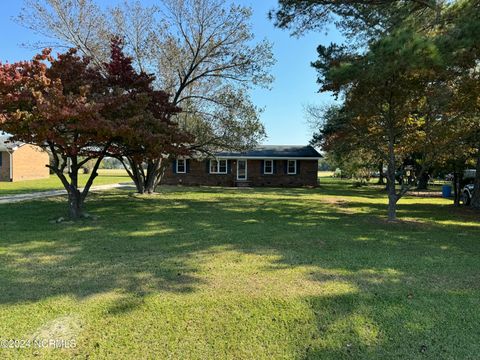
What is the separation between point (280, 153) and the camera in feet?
85.4

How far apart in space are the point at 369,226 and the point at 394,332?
19.3 ft

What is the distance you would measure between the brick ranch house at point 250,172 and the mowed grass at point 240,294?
18199 mm

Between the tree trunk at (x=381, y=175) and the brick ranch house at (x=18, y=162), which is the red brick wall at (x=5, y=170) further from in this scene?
the tree trunk at (x=381, y=175)

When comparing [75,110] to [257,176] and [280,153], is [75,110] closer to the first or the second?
[257,176]

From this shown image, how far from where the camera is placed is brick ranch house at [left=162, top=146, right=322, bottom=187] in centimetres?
2562

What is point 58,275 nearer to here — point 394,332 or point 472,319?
point 394,332

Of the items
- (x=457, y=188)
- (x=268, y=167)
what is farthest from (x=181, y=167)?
(x=457, y=188)

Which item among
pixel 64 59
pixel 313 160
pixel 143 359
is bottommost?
pixel 143 359

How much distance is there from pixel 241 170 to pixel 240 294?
22122 mm

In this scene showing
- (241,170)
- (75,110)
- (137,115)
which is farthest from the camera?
(241,170)

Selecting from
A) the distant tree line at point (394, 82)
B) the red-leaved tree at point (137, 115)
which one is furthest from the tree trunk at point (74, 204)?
the distant tree line at point (394, 82)

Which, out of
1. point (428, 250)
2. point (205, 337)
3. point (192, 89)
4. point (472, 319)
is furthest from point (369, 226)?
point (192, 89)

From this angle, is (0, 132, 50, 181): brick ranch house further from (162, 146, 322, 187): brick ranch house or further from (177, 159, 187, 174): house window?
(162, 146, 322, 187): brick ranch house

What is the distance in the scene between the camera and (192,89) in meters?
17.1
